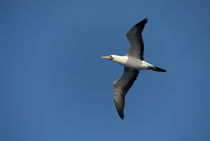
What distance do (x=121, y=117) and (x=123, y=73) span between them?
11.2 feet

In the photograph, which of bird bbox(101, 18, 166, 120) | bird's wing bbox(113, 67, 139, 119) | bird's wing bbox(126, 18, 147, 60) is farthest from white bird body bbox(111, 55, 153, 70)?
bird's wing bbox(113, 67, 139, 119)

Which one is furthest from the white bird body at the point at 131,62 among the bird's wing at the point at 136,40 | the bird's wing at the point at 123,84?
the bird's wing at the point at 123,84

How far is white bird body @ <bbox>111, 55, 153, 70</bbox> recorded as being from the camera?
931 inches

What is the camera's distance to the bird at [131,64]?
2262cm

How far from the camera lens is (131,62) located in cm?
2378

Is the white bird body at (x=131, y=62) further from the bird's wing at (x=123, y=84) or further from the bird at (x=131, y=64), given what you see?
the bird's wing at (x=123, y=84)

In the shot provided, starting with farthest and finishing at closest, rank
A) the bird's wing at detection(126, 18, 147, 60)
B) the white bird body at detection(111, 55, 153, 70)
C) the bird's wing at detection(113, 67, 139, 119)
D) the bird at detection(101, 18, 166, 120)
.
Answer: the bird's wing at detection(113, 67, 139, 119) → the white bird body at detection(111, 55, 153, 70) → the bird at detection(101, 18, 166, 120) → the bird's wing at detection(126, 18, 147, 60)

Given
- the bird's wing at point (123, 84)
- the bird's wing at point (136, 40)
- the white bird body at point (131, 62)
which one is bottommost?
the bird's wing at point (123, 84)

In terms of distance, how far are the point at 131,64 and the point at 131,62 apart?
5.9 inches

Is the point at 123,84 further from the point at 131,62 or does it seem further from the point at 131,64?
the point at 131,62

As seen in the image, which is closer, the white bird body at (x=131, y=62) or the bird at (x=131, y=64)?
the bird at (x=131, y=64)

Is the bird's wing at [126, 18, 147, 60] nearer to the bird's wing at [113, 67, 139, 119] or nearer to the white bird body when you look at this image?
the white bird body

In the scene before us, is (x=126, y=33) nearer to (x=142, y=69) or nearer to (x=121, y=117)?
(x=142, y=69)

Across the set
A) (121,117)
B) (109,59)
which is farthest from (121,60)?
(121,117)
